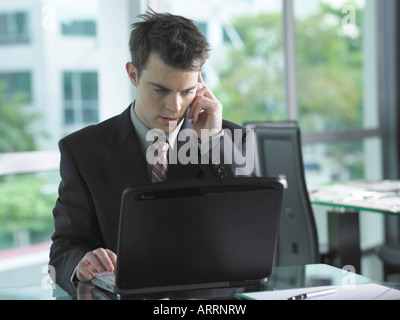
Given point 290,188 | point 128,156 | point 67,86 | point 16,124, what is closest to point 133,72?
point 128,156

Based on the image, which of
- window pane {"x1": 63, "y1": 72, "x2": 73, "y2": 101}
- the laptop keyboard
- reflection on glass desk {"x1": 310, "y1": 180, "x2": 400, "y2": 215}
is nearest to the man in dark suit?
the laptop keyboard

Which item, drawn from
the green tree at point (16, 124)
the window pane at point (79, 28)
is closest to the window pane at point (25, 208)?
the green tree at point (16, 124)

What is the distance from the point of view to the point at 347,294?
150cm

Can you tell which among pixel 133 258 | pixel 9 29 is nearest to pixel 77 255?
pixel 133 258

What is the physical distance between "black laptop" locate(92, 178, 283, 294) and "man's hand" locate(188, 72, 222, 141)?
69 centimetres

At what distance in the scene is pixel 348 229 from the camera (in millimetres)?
3225

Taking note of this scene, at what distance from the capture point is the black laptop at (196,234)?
1347mm

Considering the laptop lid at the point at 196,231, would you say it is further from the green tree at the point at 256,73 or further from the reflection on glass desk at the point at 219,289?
the green tree at the point at 256,73

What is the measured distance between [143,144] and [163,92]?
0.72 ft

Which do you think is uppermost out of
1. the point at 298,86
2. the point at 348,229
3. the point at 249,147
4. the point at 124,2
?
the point at 124,2

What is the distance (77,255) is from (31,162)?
1.92m

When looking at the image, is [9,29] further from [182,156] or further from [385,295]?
[385,295]

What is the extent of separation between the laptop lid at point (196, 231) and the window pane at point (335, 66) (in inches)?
141

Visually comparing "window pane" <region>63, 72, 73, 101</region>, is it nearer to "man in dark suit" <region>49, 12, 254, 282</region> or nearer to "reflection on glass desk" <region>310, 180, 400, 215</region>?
"reflection on glass desk" <region>310, 180, 400, 215</region>
